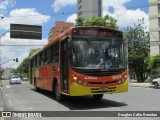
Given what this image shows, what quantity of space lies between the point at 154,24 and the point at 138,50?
1363 cm

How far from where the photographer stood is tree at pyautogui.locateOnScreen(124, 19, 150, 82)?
61.2m

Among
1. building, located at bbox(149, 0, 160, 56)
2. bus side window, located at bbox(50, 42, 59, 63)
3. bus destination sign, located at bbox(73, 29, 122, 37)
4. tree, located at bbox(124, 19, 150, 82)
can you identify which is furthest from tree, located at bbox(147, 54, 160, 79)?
bus destination sign, located at bbox(73, 29, 122, 37)

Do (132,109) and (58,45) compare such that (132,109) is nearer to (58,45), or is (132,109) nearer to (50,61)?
(58,45)

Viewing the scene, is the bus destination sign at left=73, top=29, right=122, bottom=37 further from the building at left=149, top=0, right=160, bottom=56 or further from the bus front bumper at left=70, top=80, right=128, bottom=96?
the building at left=149, top=0, right=160, bottom=56

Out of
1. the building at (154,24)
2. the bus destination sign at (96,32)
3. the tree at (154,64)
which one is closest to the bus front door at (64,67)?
the bus destination sign at (96,32)

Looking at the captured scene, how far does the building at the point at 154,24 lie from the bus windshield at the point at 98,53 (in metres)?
59.0

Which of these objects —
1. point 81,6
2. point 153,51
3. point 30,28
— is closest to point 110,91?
point 30,28

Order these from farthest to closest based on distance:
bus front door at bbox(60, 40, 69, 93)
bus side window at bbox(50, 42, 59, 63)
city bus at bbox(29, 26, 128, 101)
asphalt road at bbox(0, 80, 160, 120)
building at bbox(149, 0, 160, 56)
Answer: building at bbox(149, 0, 160, 56) → bus side window at bbox(50, 42, 59, 63) → bus front door at bbox(60, 40, 69, 93) → city bus at bbox(29, 26, 128, 101) → asphalt road at bbox(0, 80, 160, 120)

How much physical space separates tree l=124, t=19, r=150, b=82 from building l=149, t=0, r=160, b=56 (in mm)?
8925

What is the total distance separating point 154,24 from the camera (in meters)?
74.1

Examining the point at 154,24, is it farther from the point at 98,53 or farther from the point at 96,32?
the point at 98,53

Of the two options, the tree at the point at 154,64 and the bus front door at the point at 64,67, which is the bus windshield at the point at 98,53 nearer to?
the bus front door at the point at 64,67

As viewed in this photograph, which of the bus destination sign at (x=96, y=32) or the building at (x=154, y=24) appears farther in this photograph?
the building at (x=154, y=24)

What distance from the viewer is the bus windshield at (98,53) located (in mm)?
14445
